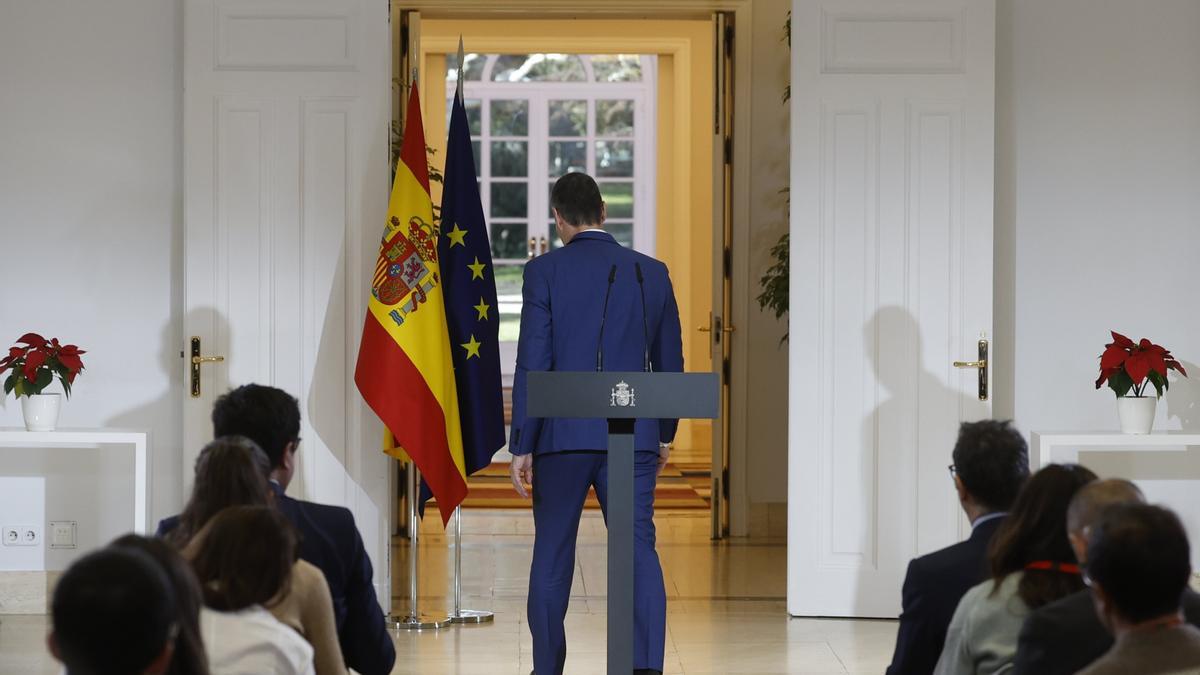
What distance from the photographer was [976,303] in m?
5.43

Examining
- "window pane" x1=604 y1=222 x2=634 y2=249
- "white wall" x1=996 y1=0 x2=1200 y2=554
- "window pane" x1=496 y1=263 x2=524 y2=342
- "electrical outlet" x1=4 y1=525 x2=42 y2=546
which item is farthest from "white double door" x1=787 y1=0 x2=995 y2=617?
"window pane" x1=496 y1=263 x2=524 y2=342

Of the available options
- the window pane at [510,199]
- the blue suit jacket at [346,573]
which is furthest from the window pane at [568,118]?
the blue suit jacket at [346,573]

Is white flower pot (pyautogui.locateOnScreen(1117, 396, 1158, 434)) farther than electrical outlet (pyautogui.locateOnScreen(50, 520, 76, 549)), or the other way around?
electrical outlet (pyautogui.locateOnScreen(50, 520, 76, 549))

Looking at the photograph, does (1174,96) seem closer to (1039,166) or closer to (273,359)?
(1039,166)

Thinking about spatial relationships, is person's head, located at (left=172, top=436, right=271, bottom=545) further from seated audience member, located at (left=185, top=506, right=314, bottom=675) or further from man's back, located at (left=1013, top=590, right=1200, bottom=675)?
man's back, located at (left=1013, top=590, right=1200, bottom=675)

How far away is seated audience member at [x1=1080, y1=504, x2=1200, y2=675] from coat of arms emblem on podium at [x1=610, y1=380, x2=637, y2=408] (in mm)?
1177

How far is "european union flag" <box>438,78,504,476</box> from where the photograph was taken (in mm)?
5344

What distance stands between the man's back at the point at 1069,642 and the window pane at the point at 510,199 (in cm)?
1103

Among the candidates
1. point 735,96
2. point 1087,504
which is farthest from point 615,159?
point 1087,504

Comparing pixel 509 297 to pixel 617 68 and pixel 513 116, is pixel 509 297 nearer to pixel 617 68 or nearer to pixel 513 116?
pixel 513 116

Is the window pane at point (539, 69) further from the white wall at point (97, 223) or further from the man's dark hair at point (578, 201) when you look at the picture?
the man's dark hair at point (578, 201)

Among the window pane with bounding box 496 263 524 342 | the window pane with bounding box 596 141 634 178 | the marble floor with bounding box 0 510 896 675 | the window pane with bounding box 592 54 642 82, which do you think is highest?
the window pane with bounding box 592 54 642 82

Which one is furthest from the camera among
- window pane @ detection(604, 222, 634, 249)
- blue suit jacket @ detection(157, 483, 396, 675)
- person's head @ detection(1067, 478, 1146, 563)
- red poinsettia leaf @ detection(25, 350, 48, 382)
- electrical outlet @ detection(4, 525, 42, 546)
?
window pane @ detection(604, 222, 634, 249)

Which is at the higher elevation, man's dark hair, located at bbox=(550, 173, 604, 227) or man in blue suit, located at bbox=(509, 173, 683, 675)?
man's dark hair, located at bbox=(550, 173, 604, 227)
